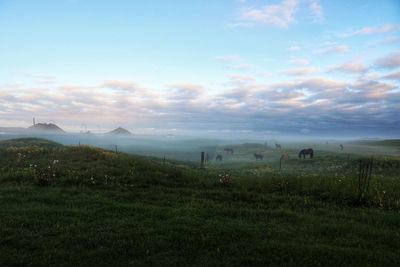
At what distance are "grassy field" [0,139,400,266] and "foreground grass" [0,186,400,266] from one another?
4 cm

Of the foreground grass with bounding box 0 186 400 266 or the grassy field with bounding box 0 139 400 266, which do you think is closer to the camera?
the foreground grass with bounding box 0 186 400 266

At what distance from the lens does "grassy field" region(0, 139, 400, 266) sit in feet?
34.6

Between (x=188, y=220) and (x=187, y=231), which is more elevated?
(x=188, y=220)

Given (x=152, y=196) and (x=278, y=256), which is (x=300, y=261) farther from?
(x=152, y=196)

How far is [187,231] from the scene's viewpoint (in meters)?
12.6

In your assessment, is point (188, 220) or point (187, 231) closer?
point (187, 231)

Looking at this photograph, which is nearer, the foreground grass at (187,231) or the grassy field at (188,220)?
the foreground grass at (187,231)

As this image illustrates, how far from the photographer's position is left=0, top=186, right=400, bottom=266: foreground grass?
409 inches

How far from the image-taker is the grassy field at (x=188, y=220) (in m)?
10.5

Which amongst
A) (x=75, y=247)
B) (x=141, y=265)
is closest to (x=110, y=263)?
(x=141, y=265)

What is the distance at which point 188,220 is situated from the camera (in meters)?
13.8

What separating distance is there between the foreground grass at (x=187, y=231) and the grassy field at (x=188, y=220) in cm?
4

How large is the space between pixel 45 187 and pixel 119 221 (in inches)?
360

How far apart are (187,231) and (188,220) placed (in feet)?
Answer: 3.93
